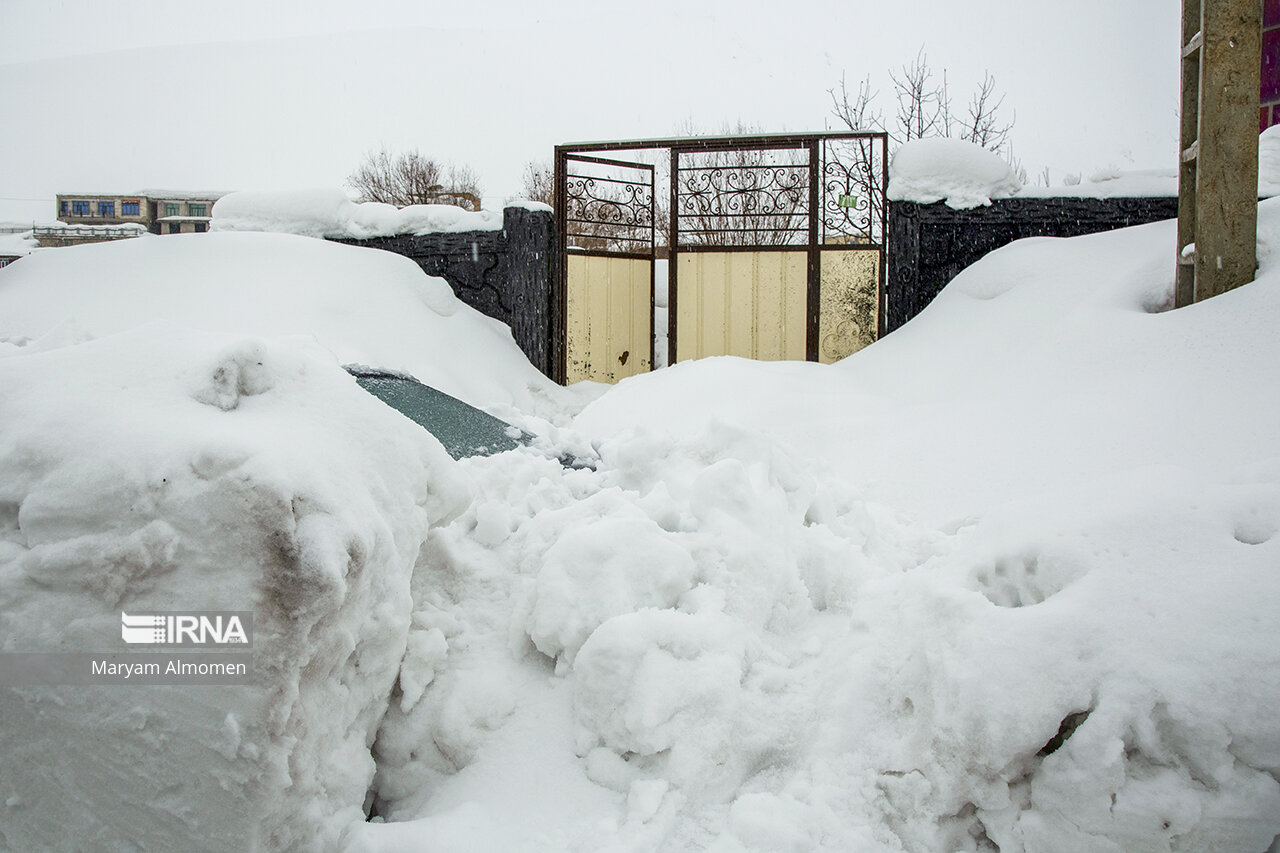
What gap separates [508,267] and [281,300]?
219cm

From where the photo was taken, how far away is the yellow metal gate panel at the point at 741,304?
24.6ft

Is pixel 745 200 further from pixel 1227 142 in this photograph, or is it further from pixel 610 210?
pixel 1227 142

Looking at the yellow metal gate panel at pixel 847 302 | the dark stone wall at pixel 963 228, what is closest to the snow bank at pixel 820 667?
the dark stone wall at pixel 963 228

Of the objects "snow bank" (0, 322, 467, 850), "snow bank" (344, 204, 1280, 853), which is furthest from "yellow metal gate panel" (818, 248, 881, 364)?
"snow bank" (0, 322, 467, 850)

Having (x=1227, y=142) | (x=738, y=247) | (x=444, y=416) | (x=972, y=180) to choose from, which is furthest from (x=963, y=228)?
(x=444, y=416)

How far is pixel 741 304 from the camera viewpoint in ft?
24.9

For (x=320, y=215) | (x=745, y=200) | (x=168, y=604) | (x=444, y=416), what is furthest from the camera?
(x=320, y=215)

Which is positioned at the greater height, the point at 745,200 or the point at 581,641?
the point at 745,200

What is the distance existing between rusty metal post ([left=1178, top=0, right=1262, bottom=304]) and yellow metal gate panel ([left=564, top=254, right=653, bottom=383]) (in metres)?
4.91

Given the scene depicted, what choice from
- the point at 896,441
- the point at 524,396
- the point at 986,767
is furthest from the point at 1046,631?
the point at 524,396

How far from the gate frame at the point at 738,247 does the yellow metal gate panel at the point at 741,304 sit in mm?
67

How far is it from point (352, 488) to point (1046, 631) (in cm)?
137

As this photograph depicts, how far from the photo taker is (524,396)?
693 cm

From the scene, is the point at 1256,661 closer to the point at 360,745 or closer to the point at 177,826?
the point at 360,745
